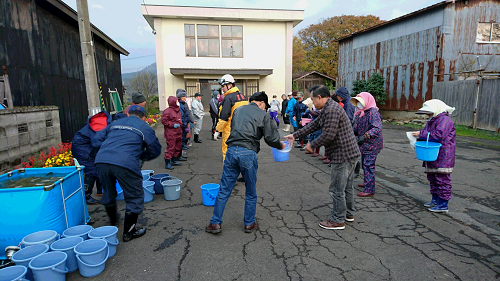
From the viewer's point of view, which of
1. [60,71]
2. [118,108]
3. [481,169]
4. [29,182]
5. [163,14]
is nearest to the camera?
[29,182]

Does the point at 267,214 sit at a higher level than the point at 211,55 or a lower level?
lower

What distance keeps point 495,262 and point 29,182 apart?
554 centimetres

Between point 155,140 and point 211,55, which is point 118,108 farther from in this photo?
point 155,140

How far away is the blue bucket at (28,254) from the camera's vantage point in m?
2.70

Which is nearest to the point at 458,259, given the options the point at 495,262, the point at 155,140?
the point at 495,262

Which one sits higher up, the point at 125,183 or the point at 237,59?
the point at 237,59

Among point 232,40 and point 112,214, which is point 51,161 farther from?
point 232,40

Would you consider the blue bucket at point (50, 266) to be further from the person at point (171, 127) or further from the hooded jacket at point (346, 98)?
the hooded jacket at point (346, 98)

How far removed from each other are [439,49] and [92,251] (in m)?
18.8

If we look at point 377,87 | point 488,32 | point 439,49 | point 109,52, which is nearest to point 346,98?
point 439,49

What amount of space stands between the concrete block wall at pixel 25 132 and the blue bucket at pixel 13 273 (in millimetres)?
3369

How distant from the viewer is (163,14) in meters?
21.0

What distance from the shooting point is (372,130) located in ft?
16.1

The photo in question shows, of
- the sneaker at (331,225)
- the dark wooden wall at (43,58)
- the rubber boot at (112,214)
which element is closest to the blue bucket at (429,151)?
the sneaker at (331,225)
